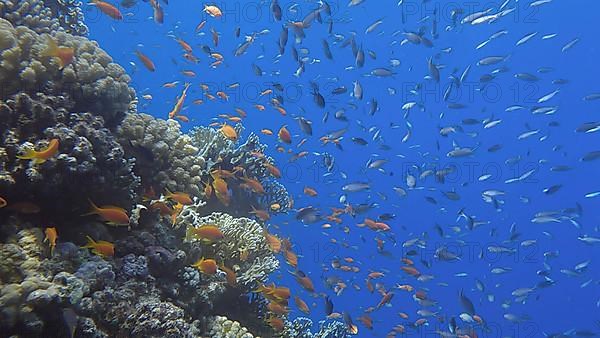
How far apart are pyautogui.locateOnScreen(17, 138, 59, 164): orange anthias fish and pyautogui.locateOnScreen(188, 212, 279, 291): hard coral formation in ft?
7.59

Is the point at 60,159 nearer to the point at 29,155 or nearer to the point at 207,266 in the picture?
the point at 29,155

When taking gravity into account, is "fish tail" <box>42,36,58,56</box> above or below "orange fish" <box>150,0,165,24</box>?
below

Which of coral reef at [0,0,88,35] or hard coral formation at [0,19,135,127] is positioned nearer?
hard coral formation at [0,19,135,127]

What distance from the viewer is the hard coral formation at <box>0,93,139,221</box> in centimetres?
441

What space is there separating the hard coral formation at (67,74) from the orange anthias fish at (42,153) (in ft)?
3.13

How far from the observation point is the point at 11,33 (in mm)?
5113

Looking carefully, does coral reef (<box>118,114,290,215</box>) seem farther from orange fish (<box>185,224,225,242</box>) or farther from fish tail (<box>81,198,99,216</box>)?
fish tail (<box>81,198,99,216</box>)

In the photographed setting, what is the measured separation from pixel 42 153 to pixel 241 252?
3204 mm

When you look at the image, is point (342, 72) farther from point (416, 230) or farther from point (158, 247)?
point (158, 247)

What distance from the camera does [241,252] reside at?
668 cm

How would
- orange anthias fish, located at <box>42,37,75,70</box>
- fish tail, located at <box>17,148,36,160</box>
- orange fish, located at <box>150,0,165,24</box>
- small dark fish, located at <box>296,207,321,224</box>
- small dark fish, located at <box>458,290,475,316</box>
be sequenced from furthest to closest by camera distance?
1. small dark fish, located at <box>296,207,321,224</box>
2. orange fish, located at <box>150,0,165,24</box>
3. small dark fish, located at <box>458,290,475,316</box>
4. orange anthias fish, located at <box>42,37,75,70</box>
5. fish tail, located at <box>17,148,36,160</box>

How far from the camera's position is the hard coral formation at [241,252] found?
650 cm

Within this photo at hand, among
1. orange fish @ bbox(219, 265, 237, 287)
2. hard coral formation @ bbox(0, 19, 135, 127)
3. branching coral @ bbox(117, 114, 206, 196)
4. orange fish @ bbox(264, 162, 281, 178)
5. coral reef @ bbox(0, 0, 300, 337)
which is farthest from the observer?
orange fish @ bbox(264, 162, 281, 178)

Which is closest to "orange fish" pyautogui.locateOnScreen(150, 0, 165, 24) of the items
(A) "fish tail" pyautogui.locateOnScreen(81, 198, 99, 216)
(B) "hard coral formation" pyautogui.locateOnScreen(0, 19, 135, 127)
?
(B) "hard coral formation" pyautogui.locateOnScreen(0, 19, 135, 127)
